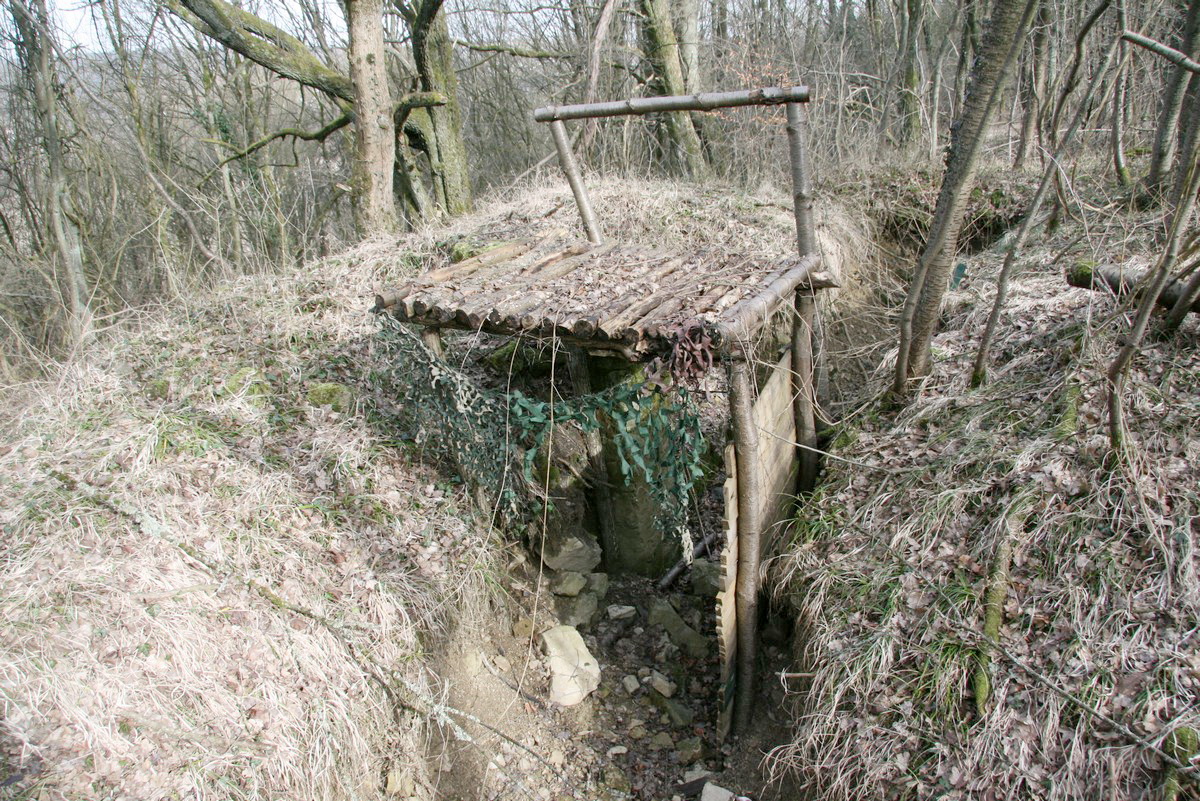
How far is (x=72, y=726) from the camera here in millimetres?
2633

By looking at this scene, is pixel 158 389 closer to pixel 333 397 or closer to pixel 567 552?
pixel 333 397

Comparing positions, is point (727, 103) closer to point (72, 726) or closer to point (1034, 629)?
point (1034, 629)

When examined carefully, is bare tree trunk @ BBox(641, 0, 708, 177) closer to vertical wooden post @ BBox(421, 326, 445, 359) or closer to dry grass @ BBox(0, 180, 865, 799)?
dry grass @ BBox(0, 180, 865, 799)

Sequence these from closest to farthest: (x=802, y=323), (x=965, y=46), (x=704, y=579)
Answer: (x=802, y=323)
(x=704, y=579)
(x=965, y=46)

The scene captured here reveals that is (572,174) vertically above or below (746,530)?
above

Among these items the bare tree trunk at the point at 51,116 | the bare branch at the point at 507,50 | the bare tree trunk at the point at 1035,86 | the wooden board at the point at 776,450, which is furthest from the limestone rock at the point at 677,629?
the bare branch at the point at 507,50

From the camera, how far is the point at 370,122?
660 centimetres

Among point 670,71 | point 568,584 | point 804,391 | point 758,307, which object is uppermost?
point 670,71

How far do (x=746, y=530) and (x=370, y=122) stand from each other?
17.9 ft

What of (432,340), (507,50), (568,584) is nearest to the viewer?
(432,340)

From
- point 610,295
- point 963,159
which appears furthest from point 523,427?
point 963,159

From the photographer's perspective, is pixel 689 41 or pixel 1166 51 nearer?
pixel 1166 51

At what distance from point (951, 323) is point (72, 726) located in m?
5.28

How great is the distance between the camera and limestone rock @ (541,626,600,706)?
3816 millimetres
